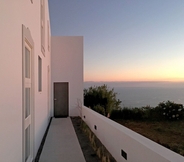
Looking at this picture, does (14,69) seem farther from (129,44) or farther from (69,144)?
(129,44)

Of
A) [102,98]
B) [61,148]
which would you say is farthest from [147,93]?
[61,148]

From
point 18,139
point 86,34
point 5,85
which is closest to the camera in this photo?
point 5,85

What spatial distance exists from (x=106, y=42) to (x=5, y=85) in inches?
465

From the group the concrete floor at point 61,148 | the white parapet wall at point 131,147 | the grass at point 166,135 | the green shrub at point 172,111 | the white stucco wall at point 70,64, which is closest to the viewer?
the white parapet wall at point 131,147

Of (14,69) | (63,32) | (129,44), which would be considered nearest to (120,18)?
(129,44)

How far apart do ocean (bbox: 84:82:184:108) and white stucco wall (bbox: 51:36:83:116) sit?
1.93m

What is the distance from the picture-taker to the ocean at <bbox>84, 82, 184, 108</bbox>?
40.4ft

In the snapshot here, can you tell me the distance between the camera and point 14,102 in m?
2.51

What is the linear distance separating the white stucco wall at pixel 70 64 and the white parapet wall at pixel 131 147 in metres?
6.05

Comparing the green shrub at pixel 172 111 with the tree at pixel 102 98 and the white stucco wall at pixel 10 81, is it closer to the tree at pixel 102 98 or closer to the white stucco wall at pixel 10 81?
the tree at pixel 102 98

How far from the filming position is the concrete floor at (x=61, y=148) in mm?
4602

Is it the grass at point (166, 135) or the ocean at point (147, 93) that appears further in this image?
the ocean at point (147, 93)

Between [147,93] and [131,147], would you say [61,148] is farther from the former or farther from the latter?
[147,93]

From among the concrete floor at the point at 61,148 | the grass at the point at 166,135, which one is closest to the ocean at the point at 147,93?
the grass at the point at 166,135
